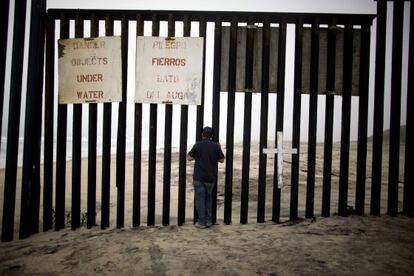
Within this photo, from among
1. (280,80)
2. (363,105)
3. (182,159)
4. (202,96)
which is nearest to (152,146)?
(182,159)

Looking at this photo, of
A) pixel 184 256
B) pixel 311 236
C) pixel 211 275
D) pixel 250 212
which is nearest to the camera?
pixel 211 275

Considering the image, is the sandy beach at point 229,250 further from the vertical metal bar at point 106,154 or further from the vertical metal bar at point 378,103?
the vertical metal bar at point 378,103

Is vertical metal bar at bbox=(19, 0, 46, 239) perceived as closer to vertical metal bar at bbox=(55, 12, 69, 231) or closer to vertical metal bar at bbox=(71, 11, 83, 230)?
vertical metal bar at bbox=(55, 12, 69, 231)

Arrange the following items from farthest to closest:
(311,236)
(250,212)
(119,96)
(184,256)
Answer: (250,212), (119,96), (311,236), (184,256)

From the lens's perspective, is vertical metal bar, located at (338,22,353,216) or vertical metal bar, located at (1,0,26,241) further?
vertical metal bar, located at (338,22,353,216)

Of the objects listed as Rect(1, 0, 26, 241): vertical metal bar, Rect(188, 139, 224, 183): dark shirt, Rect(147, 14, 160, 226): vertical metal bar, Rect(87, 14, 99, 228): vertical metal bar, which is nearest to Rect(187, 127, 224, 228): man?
Rect(188, 139, 224, 183): dark shirt

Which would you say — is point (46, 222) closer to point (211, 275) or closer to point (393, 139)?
point (211, 275)

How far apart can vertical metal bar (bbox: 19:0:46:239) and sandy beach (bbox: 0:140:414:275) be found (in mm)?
422

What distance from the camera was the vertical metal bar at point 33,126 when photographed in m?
4.57

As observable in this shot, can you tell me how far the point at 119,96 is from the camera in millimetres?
4750

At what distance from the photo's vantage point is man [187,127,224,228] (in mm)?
4793

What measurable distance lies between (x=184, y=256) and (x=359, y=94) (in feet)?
13.5

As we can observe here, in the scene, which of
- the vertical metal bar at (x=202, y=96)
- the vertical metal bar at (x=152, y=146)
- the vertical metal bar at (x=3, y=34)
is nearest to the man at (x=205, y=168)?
the vertical metal bar at (x=202, y=96)

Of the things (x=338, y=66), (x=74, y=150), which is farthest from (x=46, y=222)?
(x=338, y=66)
